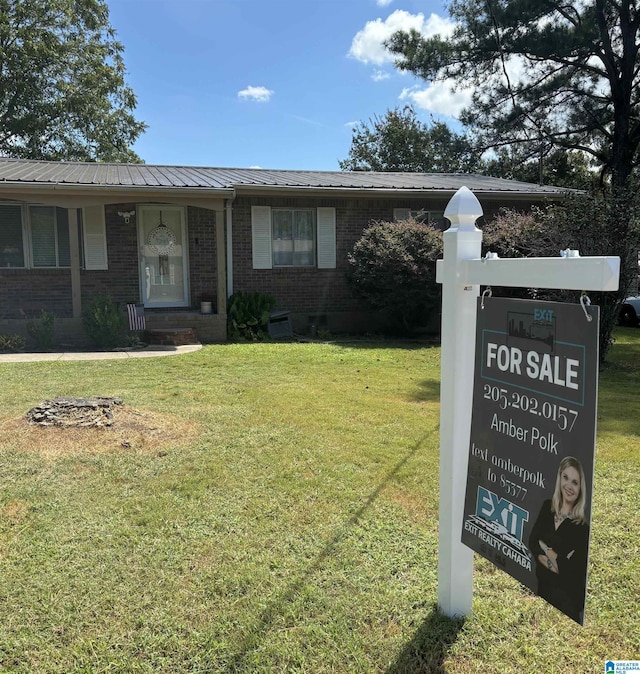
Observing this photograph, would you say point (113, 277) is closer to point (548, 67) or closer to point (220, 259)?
point (220, 259)

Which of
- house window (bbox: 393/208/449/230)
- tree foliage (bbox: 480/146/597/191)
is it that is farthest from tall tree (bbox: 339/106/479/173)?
house window (bbox: 393/208/449/230)

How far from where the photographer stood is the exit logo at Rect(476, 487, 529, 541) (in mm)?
2072

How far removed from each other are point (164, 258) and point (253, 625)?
10.8 metres

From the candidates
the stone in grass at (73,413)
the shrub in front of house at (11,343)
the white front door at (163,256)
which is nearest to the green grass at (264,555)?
the stone in grass at (73,413)

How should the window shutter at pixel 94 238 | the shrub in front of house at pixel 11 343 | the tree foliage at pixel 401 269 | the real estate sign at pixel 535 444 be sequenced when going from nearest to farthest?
the real estate sign at pixel 535 444 < the shrub in front of house at pixel 11 343 < the tree foliage at pixel 401 269 < the window shutter at pixel 94 238

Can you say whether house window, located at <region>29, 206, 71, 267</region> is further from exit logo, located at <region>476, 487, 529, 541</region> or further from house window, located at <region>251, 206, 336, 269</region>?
exit logo, located at <region>476, 487, 529, 541</region>

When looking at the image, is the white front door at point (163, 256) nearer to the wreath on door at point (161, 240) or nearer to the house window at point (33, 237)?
the wreath on door at point (161, 240)

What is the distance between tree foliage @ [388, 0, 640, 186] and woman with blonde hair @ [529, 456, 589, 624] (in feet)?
59.2

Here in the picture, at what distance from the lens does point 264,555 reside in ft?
9.89

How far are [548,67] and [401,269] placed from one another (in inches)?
535

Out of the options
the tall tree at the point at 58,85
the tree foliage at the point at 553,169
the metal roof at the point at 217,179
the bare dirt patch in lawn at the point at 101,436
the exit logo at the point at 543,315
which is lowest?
the bare dirt patch in lawn at the point at 101,436

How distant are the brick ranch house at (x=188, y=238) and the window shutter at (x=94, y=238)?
21 millimetres

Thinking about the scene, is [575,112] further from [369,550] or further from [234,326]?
[369,550]

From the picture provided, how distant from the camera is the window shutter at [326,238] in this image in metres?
12.9
